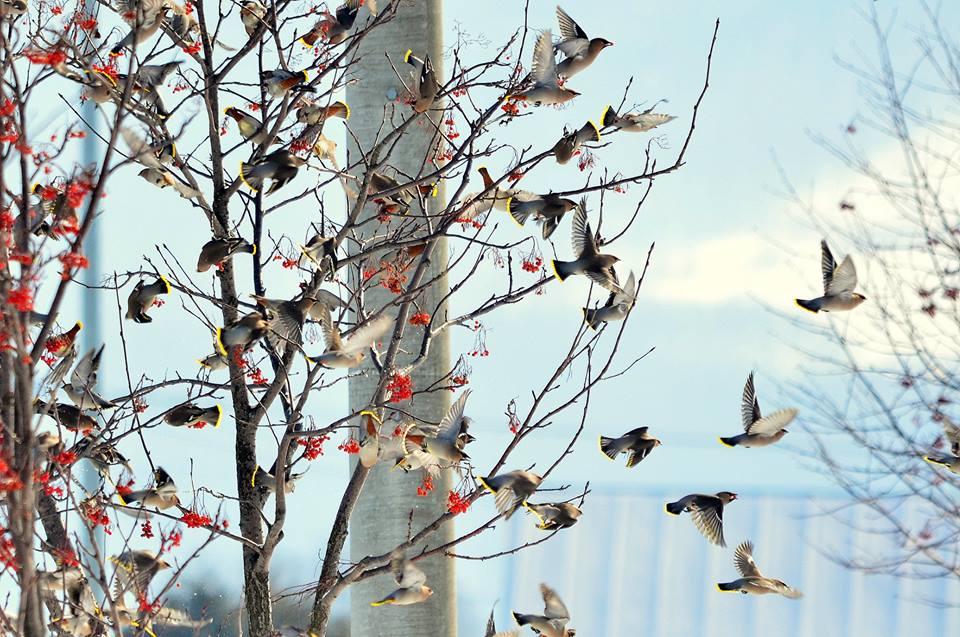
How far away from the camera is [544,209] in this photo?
5.25 feet

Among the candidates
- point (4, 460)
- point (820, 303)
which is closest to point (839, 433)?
point (820, 303)

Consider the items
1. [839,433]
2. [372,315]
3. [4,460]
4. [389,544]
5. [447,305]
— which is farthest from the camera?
[839,433]

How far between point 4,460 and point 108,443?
1.36 ft

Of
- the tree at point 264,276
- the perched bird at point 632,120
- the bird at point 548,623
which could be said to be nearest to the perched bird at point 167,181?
the tree at point 264,276

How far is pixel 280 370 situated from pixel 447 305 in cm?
37

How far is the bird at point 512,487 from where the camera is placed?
58.7 inches

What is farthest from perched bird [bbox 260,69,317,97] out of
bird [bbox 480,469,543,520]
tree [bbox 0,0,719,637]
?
bird [bbox 480,469,543,520]

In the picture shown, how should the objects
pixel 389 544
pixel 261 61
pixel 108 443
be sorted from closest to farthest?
pixel 108 443 → pixel 261 61 → pixel 389 544

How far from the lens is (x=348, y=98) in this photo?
6.94ft

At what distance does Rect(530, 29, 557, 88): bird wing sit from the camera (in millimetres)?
1655


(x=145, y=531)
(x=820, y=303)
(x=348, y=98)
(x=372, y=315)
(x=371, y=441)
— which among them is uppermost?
(x=348, y=98)

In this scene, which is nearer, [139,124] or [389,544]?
[139,124]

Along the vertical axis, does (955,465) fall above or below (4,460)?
above

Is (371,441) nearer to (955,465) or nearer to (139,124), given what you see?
(139,124)
